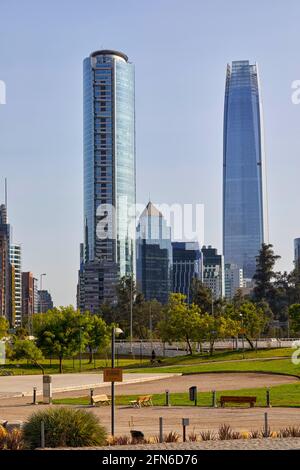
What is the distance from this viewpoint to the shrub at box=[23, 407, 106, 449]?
25.1 m

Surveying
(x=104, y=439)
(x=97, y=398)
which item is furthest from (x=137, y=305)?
(x=104, y=439)

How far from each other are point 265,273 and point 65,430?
5763 inches

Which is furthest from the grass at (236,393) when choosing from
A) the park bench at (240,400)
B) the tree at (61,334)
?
the tree at (61,334)

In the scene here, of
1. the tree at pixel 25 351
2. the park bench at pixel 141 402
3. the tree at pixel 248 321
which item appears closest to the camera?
the park bench at pixel 141 402

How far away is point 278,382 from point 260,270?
115 m

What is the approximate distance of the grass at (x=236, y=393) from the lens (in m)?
41.2

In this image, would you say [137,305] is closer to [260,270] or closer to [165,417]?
[260,270]

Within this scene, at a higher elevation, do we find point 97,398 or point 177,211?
point 177,211

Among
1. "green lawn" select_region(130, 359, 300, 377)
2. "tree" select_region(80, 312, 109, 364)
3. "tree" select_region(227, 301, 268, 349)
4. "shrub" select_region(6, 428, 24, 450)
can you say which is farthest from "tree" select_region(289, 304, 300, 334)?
"shrub" select_region(6, 428, 24, 450)

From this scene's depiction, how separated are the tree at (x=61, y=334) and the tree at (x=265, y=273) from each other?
87576mm

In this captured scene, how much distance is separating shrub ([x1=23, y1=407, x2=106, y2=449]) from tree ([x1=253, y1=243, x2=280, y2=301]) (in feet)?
468

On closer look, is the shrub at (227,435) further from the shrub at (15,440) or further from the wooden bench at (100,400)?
the wooden bench at (100,400)

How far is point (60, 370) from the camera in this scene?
7894 cm
